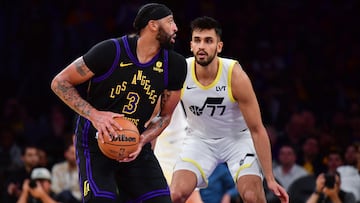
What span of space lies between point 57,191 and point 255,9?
5.17 m

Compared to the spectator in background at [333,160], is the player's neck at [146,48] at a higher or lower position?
higher

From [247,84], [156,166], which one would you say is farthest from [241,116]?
[156,166]

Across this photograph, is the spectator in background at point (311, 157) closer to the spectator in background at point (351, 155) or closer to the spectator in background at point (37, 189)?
the spectator in background at point (351, 155)

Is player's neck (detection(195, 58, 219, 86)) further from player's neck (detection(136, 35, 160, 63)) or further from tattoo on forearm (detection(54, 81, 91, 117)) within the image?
tattoo on forearm (detection(54, 81, 91, 117))

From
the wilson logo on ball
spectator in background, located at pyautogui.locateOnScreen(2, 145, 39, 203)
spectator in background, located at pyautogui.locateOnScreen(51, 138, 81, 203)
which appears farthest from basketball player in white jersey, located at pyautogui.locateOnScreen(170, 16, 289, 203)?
spectator in background, located at pyautogui.locateOnScreen(51, 138, 81, 203)

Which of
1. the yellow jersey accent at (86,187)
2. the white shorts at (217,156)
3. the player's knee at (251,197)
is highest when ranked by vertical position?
the yellow jersey accent at (86,187)

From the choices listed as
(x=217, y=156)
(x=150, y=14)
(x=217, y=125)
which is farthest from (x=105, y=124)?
(x=217, y=156)

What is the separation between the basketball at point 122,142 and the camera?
6.37 metres

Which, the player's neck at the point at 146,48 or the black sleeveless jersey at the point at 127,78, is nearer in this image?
the black sleeveless jersey at the point at 127,78

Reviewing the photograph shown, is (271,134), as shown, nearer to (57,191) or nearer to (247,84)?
(57,191)

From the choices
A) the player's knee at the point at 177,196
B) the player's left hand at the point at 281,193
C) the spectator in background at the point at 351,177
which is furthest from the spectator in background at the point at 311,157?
the player's left hand at the point at 281,193

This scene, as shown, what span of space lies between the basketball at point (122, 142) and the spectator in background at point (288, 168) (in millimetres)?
5070

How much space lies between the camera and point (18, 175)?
428 inches

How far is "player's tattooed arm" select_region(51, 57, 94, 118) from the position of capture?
648 centimetres
